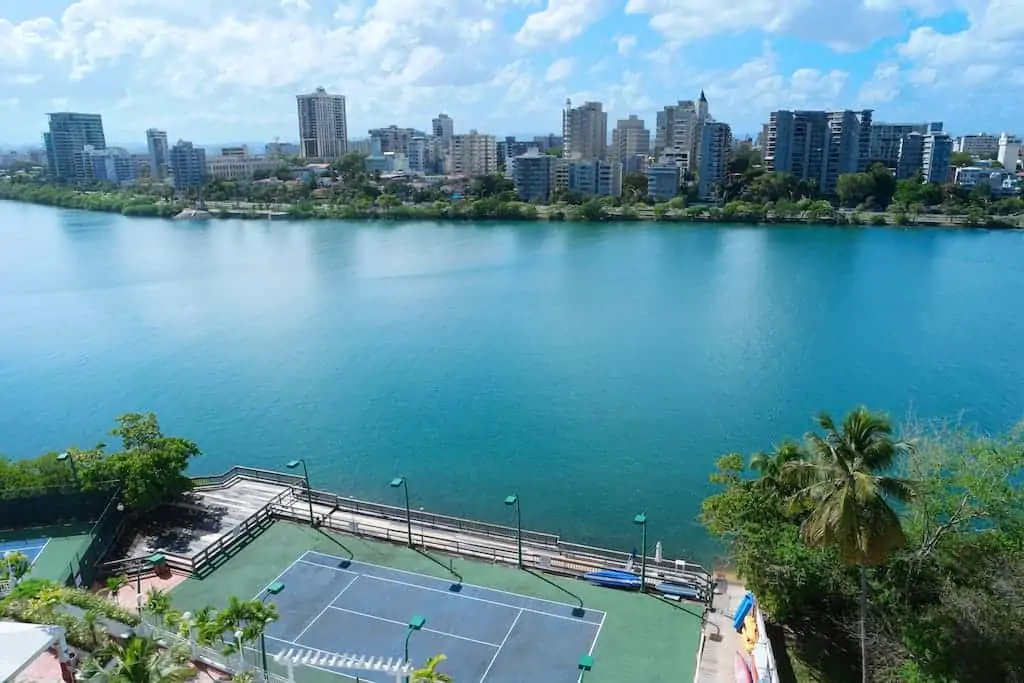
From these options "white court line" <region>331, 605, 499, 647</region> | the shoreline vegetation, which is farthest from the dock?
the shoreline vegetation

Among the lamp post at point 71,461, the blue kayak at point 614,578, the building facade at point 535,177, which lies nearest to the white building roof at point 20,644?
the lamp post at point 71,461

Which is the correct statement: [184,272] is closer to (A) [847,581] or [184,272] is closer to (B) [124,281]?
(B) [124,281]

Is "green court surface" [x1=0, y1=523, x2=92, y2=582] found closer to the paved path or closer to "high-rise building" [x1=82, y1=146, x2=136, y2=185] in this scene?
the paved path

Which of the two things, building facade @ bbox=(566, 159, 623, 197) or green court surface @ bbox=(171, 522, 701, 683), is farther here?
building facade @ bbox=(566, 159, 623, 197)

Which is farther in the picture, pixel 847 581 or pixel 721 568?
pixel 721 568

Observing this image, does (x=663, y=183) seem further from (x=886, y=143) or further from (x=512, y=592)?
(x=512, y=592)

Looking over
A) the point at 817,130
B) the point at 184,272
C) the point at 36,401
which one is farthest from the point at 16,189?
the point at 817,130
